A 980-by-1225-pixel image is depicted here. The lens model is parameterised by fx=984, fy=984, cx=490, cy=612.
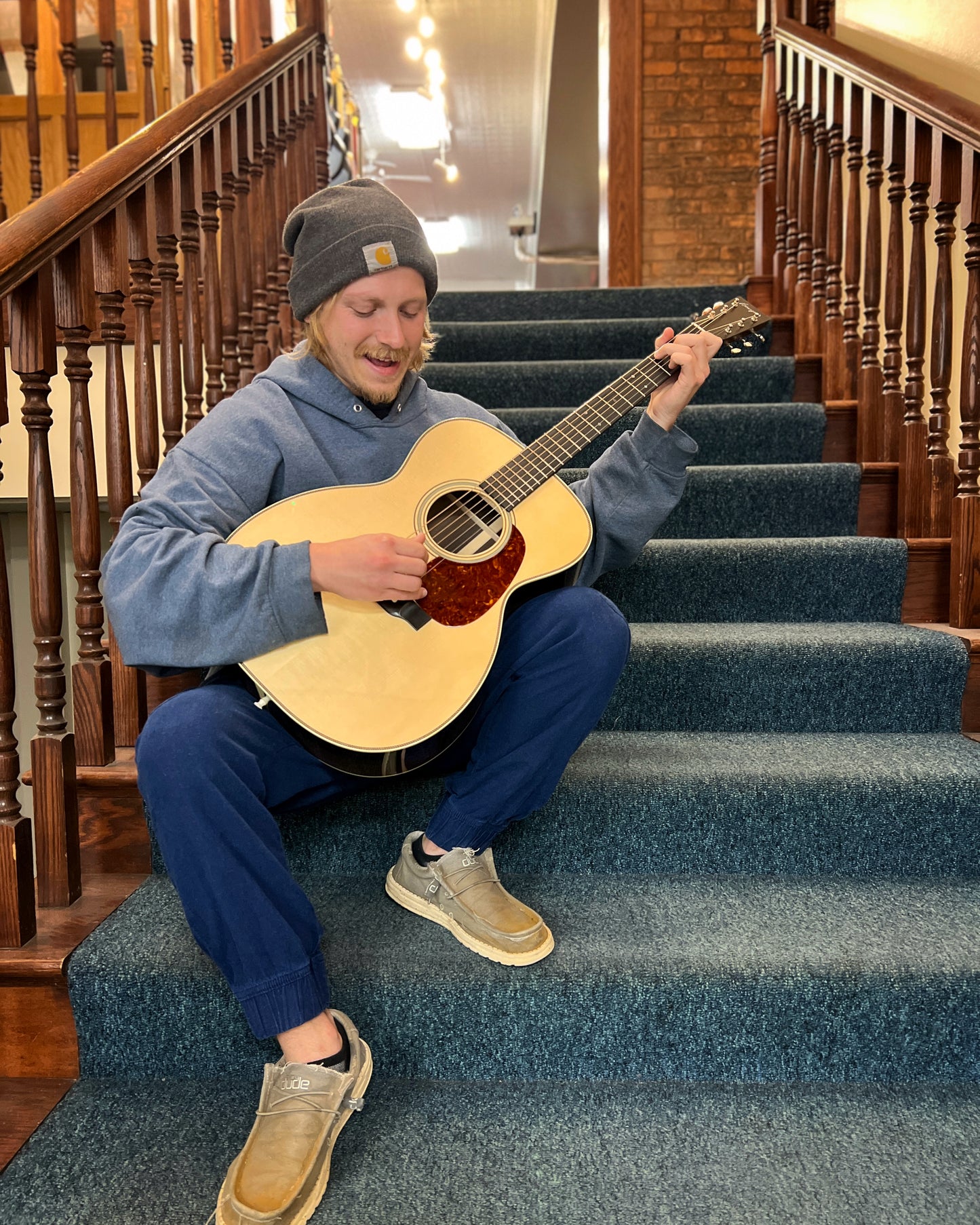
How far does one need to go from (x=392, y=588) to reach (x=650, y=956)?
0.55m

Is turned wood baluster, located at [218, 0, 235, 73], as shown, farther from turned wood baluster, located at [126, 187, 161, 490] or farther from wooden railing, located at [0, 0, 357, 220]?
turned wood baluster, located at [126, 187, 161, 490]

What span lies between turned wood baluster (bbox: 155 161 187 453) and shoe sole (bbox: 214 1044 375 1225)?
3.37 feet

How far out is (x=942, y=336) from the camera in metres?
1.87

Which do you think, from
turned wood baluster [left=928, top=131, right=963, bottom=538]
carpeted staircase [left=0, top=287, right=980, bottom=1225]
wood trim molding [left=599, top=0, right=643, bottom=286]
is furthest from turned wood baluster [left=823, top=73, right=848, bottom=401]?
wood trim molding [left=599, top=0, right=643, bottom=286]

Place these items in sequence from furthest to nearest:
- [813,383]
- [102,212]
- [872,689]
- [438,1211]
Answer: [813,383] → [872,689] → [102,212] → [438,1211]

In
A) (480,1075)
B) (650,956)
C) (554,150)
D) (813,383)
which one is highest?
(554,150)

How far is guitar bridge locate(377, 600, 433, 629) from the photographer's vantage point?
3.88 ft

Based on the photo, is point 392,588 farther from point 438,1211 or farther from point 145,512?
point 438,1211

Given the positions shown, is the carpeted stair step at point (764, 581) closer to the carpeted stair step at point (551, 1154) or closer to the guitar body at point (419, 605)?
the guitar body at point (419, 605)

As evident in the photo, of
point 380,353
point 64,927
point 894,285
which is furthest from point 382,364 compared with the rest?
point 894,285

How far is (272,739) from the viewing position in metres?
1.18

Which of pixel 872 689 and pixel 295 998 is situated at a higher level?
pixel 872 689

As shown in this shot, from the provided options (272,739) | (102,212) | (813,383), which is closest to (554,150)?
Answer: (813,383)

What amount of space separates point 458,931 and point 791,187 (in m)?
2.42
